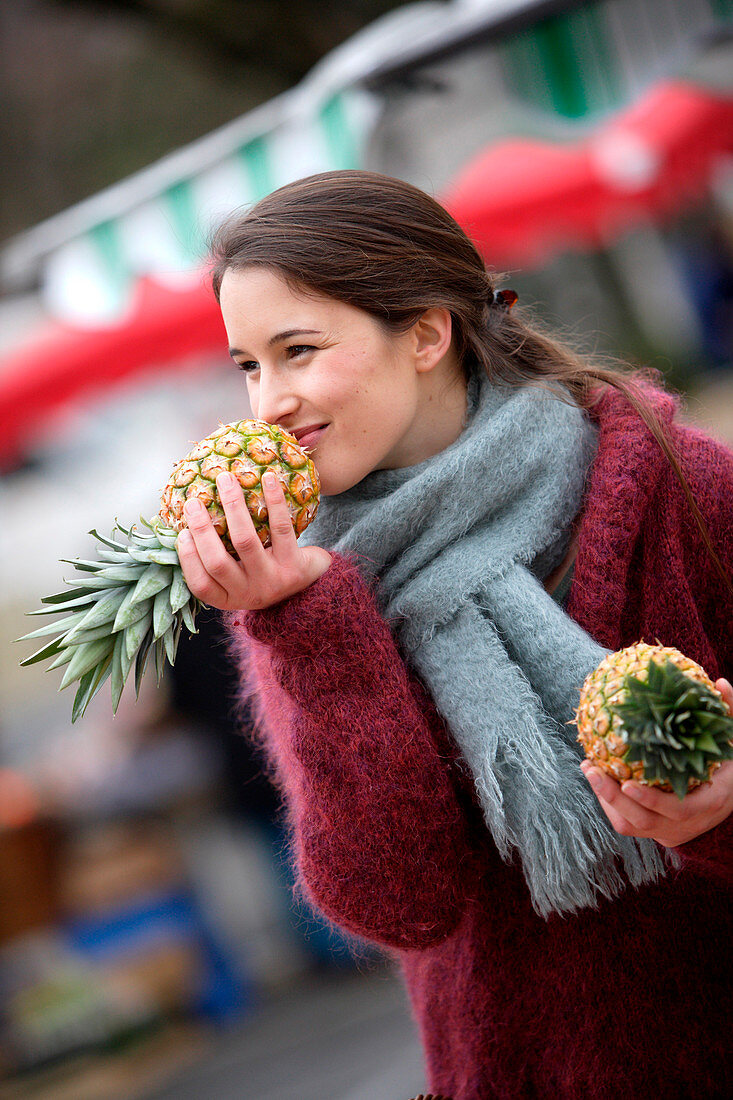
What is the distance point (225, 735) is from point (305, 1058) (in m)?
1.77

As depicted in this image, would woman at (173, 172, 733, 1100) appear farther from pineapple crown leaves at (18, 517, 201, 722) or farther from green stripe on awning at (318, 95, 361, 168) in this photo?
green stripe on awning at (318, 95, 361, 168)

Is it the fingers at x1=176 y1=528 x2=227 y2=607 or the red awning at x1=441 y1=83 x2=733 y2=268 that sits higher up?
the red awning at x1=441 y1=83 x2=733 y2=268

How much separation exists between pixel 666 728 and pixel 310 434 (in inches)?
30.5

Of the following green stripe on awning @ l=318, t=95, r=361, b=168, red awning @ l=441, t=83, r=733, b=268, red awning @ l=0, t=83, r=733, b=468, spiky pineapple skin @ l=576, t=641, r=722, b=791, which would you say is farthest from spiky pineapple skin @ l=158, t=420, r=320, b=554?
red awning @ l=441, t=83, r=733, b=268

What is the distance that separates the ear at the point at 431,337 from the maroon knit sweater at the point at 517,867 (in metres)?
0.34

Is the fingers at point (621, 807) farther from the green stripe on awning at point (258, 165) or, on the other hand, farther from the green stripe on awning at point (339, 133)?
the green stripe on awning at point (258, 165)

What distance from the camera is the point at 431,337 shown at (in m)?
1.85

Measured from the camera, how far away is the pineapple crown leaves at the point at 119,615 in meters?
1.50

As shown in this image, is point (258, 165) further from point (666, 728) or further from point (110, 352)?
point (666, 728)

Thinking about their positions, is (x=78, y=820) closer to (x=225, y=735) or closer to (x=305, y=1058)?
(x=225, y=735)

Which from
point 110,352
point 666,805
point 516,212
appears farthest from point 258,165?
point 666,805

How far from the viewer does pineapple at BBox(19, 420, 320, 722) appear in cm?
150

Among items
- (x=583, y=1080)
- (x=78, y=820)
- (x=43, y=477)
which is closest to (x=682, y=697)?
(x=583, y=1080)

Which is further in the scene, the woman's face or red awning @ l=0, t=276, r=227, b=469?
red awning @ l=0, t=276, r=227, b=469
